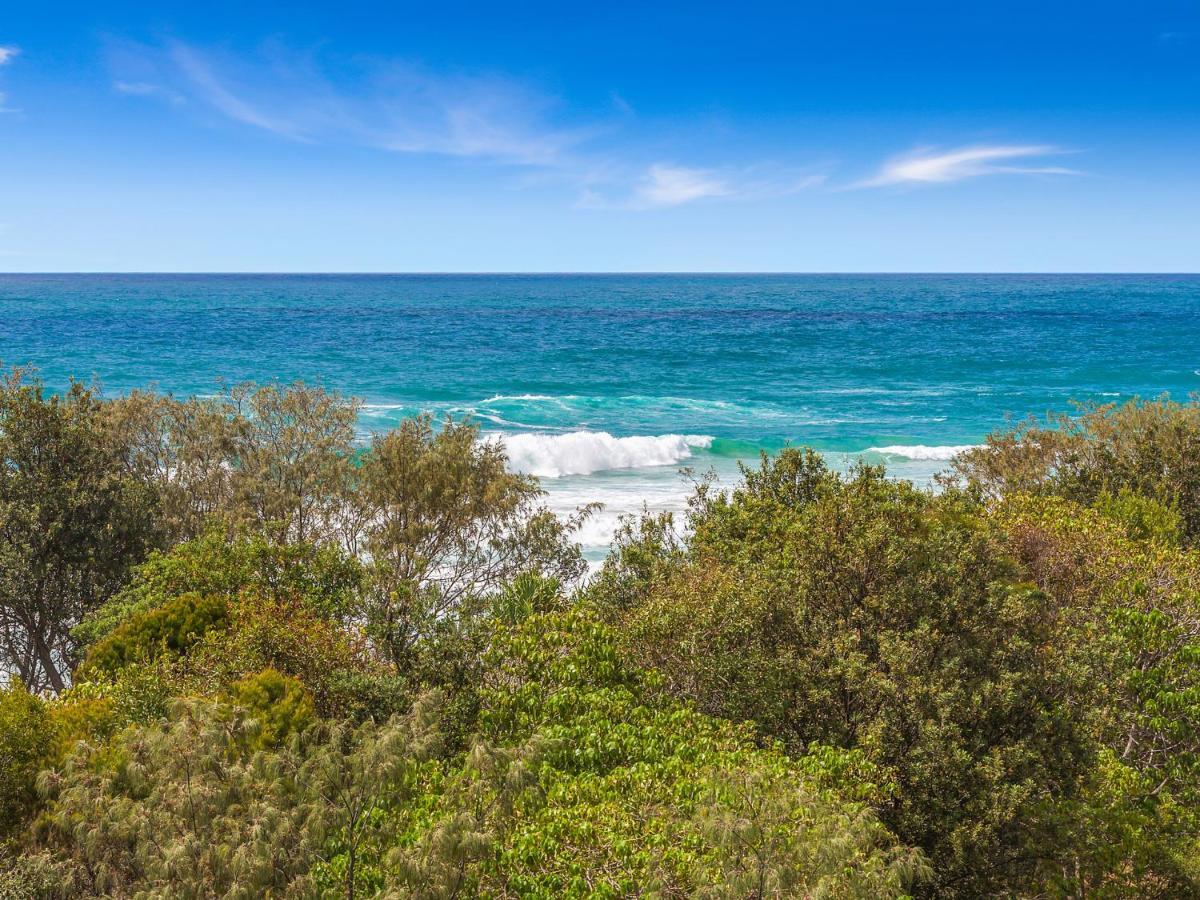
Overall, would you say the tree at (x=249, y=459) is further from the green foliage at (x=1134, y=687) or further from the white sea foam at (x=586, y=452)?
the white sea foam at (x=586, y=452)

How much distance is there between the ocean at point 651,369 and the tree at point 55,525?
57.2 feet

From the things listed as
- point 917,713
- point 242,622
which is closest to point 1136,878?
point 917,713

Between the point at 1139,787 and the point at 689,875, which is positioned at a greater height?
the point at 689,875

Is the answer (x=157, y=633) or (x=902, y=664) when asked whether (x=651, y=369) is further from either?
(x=902, y=664)

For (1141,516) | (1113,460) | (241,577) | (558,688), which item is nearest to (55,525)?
(241,577)

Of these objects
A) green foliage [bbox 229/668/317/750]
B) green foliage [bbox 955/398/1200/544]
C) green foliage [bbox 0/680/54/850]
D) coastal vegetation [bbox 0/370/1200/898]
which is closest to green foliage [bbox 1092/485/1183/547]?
coastal vegetation [bbox 0/370/1200/898]

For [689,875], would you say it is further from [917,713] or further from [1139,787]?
[1139,787]

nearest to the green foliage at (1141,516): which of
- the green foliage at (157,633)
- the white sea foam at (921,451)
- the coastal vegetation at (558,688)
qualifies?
the coastal vegetation at (558,688)

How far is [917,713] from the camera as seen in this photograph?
40.0 ft

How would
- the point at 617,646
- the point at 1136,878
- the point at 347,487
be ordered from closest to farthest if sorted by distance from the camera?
1. the point at 1136,878
2. the point at 617,646
3. the point at 347,487

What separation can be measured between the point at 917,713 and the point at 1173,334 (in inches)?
5410

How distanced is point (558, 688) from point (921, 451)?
46.0m

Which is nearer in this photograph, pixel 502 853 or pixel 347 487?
pixel 502 853

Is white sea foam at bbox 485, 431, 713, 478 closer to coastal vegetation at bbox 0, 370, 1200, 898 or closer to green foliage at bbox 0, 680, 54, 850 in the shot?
coastal vegetation at bbox 0, 370, 1200, 898
